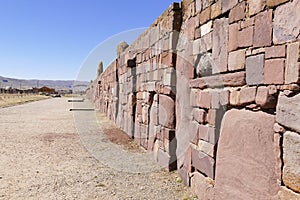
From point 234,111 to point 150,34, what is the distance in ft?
11.6

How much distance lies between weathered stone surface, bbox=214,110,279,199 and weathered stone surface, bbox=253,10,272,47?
25.2 inches

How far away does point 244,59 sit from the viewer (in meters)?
2.81

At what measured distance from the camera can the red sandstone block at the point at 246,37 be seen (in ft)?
8.88

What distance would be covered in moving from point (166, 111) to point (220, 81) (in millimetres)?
1840

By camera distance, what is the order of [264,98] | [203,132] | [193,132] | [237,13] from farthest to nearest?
[193,132] < [203,132] < [237,13] < [264,98]

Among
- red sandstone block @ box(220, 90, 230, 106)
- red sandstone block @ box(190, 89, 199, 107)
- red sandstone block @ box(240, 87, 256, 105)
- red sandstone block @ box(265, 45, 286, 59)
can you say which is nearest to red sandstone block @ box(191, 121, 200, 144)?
red sandstone block @ box(190, 89, 199, 107)

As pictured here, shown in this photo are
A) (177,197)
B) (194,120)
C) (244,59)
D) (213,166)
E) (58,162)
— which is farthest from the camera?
(58,162)

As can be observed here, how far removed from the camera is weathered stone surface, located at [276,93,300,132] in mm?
2139

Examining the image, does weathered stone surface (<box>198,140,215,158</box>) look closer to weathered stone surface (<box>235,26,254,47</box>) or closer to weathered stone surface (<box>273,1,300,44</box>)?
weathered stone surface (<box>235,26,254,47</box>)

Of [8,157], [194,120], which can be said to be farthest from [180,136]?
[8,157]

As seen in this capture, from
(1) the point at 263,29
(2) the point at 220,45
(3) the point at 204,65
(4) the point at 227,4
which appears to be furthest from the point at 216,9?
(1) the point at 263,29

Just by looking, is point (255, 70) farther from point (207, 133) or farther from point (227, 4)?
point (207, 133)

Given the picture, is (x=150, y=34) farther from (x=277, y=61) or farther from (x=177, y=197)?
(x=277, y=61)

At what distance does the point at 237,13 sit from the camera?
116 inches
